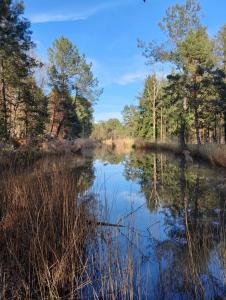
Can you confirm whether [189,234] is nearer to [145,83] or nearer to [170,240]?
[170,240]

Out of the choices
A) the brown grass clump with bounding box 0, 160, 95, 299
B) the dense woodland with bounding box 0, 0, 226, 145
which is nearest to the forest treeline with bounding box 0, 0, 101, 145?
the dense woodland with bounding box 0, 0, 226, 145

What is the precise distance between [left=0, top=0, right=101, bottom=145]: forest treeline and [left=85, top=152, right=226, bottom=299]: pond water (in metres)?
6.50

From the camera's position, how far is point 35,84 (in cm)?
2092

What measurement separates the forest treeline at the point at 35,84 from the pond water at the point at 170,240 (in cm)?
650

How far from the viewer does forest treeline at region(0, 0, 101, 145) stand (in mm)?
12125

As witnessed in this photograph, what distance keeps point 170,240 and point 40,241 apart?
1.54m

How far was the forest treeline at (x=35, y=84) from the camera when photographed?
12125 millimetres

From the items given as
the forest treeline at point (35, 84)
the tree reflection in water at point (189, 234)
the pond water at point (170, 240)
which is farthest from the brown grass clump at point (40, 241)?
the forest treeline at point (35, 84)

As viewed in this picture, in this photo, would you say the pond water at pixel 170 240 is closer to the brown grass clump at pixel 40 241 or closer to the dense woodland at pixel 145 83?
the brown grass clump at pixel 40 241

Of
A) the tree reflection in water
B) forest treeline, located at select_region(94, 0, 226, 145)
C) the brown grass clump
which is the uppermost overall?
forest treeline, located at select_region(94, 0, 226, 145)

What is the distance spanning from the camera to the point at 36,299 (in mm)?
2268

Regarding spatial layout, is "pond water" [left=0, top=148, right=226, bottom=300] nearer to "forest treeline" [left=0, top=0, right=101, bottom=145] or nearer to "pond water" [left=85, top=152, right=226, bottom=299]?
"pond water" [left=85, top=152, right=226, bottom=299]

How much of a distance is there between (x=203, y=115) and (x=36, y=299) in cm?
1781

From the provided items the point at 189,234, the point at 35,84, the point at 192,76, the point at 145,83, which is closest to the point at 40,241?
the point at 189,234
